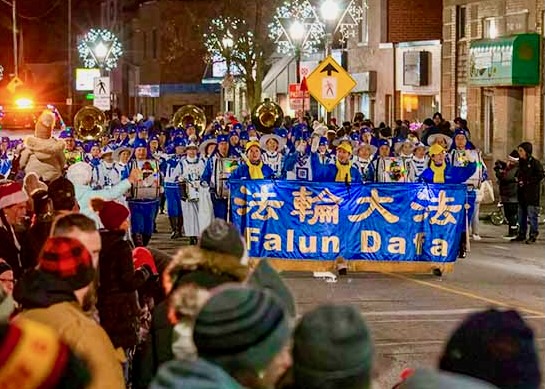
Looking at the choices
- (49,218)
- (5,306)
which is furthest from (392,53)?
(5,306)

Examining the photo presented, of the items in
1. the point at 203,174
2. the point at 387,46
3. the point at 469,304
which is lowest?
the point at 469,304

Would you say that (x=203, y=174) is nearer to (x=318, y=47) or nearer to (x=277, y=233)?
(x=277, y=233)

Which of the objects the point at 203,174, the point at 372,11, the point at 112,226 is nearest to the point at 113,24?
the point at 372,11

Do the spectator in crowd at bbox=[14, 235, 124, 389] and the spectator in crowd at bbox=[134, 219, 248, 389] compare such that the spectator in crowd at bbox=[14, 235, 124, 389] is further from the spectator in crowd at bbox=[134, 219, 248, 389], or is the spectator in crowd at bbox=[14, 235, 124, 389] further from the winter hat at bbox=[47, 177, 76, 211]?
the winter hat at bbox=[47, 177, 76, 211]

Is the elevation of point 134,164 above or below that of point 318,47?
below

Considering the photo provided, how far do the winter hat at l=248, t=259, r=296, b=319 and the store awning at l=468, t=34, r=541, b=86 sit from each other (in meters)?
26.0

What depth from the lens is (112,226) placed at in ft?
24.4

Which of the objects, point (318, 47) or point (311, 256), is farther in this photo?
point (318, 47)

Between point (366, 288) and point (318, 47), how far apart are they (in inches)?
1363

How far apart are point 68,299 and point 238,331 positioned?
170 cm

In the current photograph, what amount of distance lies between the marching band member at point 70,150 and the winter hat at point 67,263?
1758cm

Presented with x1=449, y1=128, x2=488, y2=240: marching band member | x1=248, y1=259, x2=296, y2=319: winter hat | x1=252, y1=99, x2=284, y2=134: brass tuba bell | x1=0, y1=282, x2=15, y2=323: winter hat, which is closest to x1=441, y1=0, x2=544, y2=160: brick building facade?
x1=252, y1=99, x2=284, y2=134: brass tuba bell

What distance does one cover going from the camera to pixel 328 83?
2347 cm

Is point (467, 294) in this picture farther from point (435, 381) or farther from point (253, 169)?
point (435, 381)
